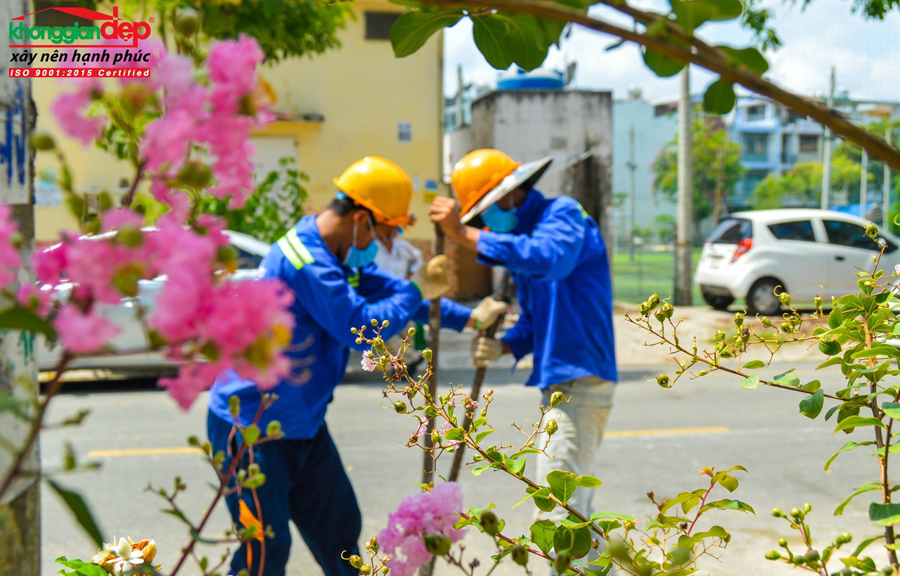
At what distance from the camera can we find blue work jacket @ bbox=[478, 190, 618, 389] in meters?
2.66

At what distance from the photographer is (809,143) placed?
63.4m

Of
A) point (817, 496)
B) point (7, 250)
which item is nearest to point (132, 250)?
point (7, 250)

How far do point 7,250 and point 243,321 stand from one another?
0.14m

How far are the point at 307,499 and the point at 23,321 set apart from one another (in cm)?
203

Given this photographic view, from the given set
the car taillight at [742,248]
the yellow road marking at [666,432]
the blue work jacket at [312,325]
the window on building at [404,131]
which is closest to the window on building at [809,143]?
the car taillight at [742,248]

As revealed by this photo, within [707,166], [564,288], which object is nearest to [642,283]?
[564,288]

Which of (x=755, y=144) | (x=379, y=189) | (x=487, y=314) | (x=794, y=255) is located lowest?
(x=794, y=255)

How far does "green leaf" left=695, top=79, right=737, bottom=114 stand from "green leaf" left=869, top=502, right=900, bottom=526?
51 centimetres

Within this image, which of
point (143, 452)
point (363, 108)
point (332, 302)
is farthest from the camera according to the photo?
point (363, 108)

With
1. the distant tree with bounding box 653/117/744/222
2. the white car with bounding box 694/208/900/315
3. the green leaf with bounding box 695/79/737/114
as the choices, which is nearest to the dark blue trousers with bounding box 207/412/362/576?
the green leaf with bounding box 695/79/737/114

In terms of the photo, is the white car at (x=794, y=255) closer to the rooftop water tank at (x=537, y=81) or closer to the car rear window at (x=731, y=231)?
the car rear window at (x=731, y=231)

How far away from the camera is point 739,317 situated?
1257 millimetres

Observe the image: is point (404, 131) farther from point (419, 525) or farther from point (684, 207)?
point (419, 525)

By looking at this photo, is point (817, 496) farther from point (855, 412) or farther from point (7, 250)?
point (7, 250)
